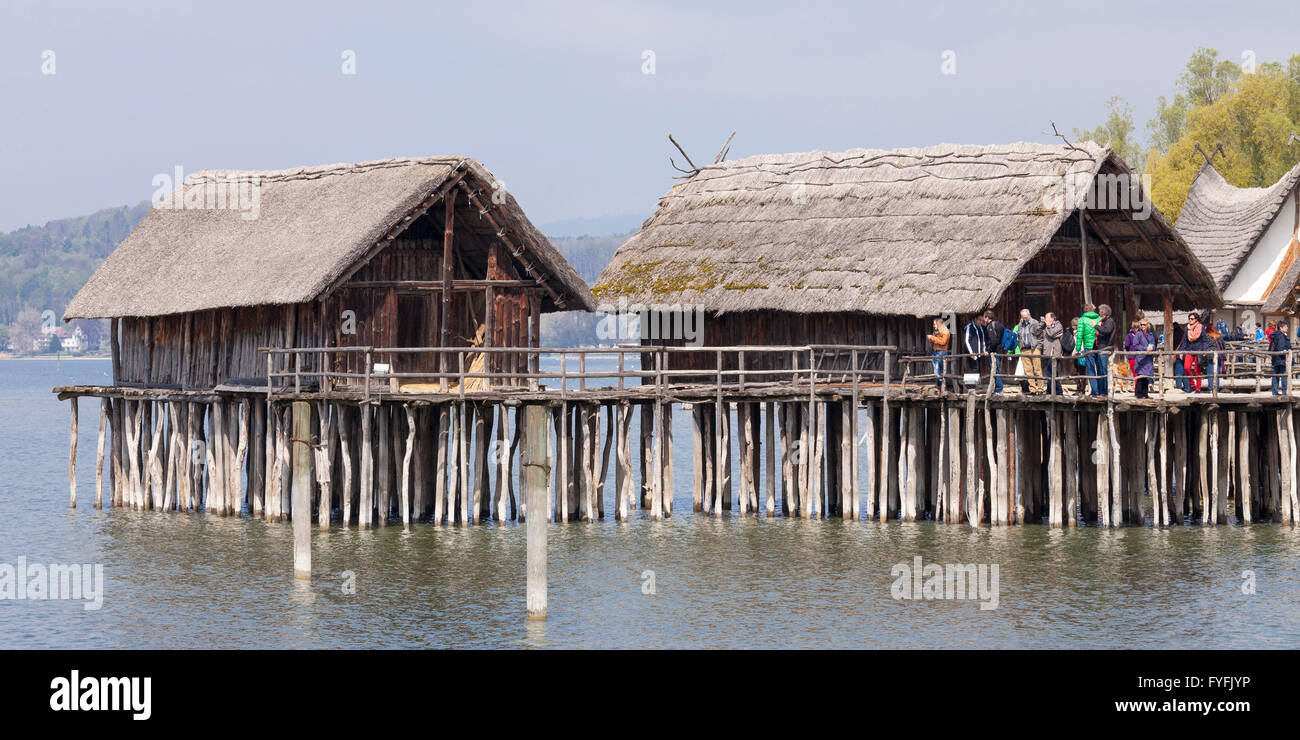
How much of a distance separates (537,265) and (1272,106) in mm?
45529

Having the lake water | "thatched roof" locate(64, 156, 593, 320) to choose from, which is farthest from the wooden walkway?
"thatched roof" locate(64, 156, 593, 320)

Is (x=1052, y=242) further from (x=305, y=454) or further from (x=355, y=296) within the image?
(x=305, y=454)

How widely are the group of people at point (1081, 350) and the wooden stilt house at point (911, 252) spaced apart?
77cm

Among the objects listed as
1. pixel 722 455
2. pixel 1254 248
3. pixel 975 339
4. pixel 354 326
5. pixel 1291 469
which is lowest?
pixel 1291 469

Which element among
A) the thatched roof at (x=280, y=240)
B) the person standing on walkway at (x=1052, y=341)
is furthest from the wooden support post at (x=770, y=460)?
the person standing on walkway at (x=1052, y=341)

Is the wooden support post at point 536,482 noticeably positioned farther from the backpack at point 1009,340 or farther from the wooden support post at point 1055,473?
the backpack at point 1009,340

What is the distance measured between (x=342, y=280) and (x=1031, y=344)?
12350 millimetres

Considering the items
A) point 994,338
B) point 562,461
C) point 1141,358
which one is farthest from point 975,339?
point 562,461

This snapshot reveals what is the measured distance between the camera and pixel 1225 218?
5369cm

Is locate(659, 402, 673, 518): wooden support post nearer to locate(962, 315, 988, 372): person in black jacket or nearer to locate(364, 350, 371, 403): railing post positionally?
locate(364, 350, 371, 403): railing post

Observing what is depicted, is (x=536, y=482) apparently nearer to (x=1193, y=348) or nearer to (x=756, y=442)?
(x=756, y=442)

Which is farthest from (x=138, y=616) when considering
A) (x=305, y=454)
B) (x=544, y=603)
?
(x=544, y=603)

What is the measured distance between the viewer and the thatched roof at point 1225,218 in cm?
5066
